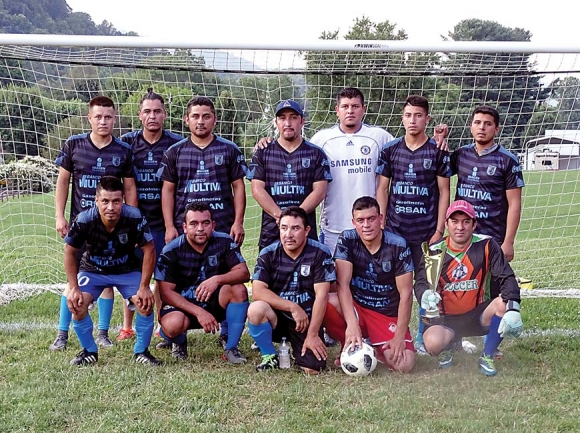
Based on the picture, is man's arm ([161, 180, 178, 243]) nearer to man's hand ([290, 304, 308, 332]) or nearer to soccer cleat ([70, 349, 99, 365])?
soccer cleat ([70, 349, 99, 365])

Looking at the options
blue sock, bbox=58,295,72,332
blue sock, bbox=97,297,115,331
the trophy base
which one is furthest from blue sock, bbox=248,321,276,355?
blue sock, bbox=58,295,72,332

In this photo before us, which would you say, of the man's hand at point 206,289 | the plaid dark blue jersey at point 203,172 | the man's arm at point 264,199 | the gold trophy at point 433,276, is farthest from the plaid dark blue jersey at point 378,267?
the plaid dark blue jersey at point 203,172

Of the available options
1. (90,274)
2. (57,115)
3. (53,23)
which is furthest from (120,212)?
(53,23)

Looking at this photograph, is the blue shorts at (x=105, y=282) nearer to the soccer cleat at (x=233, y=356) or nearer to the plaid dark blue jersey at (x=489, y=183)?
the soccer cleat at (x=233, y=356)

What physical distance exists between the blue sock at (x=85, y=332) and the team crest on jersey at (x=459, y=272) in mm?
2390

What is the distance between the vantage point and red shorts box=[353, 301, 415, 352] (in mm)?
4414

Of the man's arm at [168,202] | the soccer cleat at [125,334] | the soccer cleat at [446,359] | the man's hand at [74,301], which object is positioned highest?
the man's arm at [168,202]

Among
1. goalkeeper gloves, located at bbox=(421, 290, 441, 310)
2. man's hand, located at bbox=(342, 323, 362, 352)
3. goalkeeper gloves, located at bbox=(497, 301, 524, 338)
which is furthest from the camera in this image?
goalkeeper gloves, located at bbox=(421, 290, 441, 310)

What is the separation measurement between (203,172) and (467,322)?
2055 mm

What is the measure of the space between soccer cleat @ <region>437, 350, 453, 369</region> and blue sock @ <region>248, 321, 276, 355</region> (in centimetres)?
108

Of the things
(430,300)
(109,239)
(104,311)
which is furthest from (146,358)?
(430,300)

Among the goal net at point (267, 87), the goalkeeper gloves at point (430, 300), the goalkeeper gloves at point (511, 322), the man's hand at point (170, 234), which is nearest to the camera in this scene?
the goalkeeper gloves at point (511, 322)

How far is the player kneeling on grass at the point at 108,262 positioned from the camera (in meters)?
4.36

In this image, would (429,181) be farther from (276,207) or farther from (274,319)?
(274,319)
